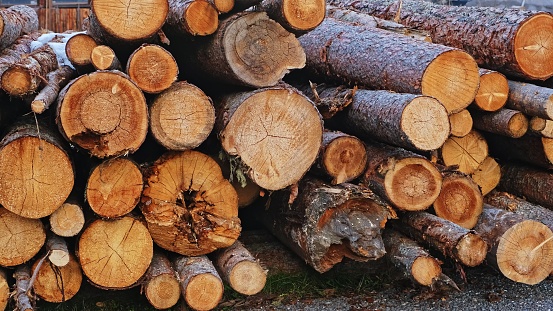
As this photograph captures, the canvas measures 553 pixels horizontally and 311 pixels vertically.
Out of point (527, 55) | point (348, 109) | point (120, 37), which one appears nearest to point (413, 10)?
point (527, 55)

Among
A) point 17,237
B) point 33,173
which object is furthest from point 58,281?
point 33,173

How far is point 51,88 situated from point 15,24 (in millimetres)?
1957

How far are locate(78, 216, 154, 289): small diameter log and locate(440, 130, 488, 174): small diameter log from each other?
2.40 metres

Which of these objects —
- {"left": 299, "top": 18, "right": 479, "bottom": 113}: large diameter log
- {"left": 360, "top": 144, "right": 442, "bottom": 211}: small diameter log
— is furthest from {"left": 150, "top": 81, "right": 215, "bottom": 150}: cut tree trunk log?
{"left": 299, "top": 18, "right": 479, "bottom": 113}: large diameter log

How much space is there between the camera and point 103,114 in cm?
368

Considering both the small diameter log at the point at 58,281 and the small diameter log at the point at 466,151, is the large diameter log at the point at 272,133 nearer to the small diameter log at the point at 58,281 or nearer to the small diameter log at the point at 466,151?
the small diameter log at the point at 58,281

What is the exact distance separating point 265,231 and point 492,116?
1968mm

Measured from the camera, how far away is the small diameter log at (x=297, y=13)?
403cm

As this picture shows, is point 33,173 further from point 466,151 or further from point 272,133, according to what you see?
point 466,151

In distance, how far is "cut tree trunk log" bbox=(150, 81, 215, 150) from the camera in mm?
3961

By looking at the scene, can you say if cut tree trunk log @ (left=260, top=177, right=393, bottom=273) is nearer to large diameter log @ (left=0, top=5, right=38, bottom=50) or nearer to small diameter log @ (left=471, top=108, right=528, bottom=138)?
small diameter log @ (left=471, top=108, right=528, bottom=138)

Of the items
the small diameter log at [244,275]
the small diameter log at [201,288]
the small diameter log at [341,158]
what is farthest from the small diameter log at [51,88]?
the small diameter log at [341,158]

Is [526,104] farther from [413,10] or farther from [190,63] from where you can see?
[190,63]

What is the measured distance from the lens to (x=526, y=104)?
4.84 metres
